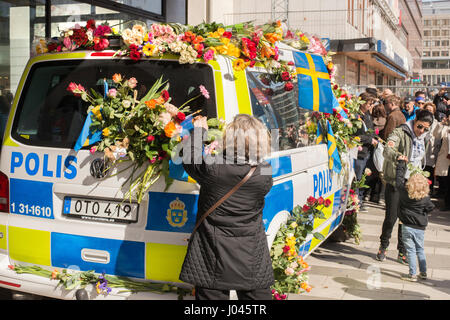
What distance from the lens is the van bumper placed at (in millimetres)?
3651

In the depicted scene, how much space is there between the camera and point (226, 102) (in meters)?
3.64

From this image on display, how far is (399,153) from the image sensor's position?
252 inches

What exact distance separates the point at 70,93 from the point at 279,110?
151cm

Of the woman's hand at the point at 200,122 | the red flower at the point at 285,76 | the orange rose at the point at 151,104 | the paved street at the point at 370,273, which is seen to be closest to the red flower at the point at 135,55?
the orange rose at the point at 151,104

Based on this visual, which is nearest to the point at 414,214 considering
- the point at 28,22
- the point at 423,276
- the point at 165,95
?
the point at 423,276

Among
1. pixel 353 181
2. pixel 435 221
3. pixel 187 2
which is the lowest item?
pixel 435 221

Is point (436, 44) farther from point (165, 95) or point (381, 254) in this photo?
point (165, 95)

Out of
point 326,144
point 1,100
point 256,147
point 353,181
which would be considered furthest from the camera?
point 1,100

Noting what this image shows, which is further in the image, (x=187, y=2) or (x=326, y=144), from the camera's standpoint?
(x=187, y=2)

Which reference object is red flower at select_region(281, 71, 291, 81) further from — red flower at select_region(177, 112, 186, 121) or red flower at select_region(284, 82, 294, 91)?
red flower at select_region(177, 112, 186, 121)

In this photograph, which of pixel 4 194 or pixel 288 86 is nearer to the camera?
pixel 4 194

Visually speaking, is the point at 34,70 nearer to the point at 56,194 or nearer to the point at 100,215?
the point at 56,194

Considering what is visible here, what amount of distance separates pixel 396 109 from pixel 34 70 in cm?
770

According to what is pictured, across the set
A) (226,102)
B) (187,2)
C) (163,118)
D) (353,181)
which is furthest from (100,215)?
(187,2)
